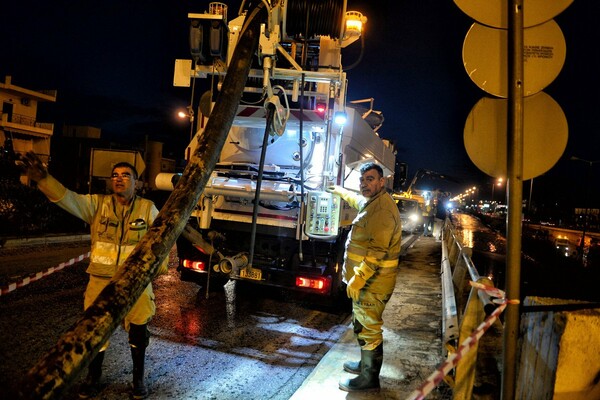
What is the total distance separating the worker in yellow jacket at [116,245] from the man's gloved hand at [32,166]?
0.41 meters

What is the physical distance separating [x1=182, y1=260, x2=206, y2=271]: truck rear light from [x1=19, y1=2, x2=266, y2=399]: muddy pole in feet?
12.9

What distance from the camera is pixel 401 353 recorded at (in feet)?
14.1

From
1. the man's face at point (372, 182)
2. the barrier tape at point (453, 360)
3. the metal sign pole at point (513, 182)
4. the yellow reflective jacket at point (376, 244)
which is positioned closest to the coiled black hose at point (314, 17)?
the man's face at point (372, 182)

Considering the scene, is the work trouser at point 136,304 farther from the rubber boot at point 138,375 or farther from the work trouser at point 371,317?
the work trouser at point 371,317

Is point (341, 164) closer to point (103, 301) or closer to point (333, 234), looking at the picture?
point (333, 234)

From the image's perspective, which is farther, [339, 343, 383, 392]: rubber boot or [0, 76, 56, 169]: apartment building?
[0, 76, 56, 169]: apartment building

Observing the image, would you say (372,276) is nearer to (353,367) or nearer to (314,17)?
(353,367)

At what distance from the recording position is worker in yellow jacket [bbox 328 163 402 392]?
343 centimetres

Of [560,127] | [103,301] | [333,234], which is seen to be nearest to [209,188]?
[333,234]

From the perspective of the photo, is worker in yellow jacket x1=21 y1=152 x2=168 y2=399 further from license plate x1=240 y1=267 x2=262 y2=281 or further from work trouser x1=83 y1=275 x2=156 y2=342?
license plate x1=240 y1=267 x2=262 y2=281

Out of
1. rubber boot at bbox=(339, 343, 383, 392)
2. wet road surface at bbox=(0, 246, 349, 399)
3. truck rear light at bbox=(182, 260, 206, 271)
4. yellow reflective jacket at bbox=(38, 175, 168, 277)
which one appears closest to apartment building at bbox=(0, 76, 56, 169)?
wet road surface at bbox=(0, 246, 349, 399)

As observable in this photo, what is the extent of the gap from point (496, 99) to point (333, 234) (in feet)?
10.3

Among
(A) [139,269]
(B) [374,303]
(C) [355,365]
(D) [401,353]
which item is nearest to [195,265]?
(C) [355,365]

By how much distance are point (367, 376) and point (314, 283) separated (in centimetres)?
207
